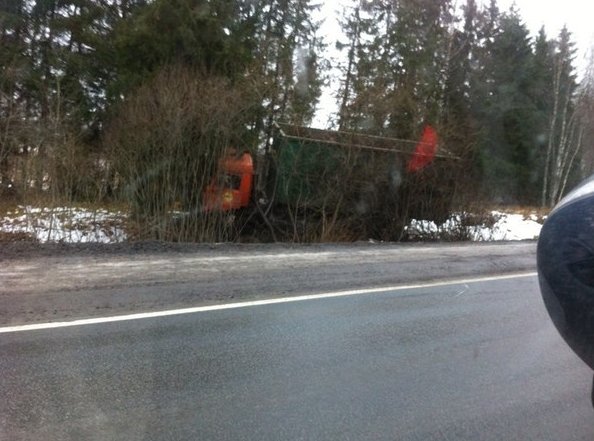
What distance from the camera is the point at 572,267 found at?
297 centimetres

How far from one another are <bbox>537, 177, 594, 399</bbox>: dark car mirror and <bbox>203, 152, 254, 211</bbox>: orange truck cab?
12408 millimetres

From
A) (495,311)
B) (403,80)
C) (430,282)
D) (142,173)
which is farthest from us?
(403,80)

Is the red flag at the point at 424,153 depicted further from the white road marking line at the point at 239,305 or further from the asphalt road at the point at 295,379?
the asphalt road at the point at 295,379

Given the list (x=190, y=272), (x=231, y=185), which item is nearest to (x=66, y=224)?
(x=231, y=185)

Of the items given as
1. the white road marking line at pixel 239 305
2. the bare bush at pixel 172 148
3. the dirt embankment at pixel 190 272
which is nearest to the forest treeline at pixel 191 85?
the bare bush at pixel 172 148

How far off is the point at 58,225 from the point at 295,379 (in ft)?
31.3

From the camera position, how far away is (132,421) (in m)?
4.54

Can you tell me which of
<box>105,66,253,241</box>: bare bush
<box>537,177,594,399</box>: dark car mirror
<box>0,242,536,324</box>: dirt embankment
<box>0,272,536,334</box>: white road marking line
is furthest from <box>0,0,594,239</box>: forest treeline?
<box>537,177,594,399</box>: dark car mirror

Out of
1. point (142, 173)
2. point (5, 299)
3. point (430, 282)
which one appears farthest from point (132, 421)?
point (142, 173)

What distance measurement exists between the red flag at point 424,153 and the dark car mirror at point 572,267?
14.9m

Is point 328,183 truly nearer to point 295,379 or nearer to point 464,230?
point 464,230

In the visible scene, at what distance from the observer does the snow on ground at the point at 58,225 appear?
1343 cm

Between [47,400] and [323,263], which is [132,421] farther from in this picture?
[323,263]

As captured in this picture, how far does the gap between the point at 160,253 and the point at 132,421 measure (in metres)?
7.50
